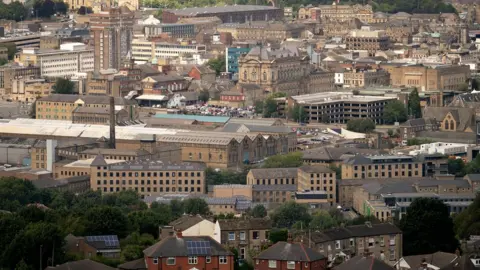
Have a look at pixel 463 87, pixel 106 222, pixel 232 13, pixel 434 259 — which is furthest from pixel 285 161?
pixel 232 13

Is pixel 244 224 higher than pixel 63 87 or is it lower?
higher

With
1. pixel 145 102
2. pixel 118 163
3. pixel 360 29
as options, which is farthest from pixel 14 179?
pixel 360 29

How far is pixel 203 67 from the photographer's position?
273ft

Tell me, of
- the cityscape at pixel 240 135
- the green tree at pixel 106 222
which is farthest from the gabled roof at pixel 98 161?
the green tree at pixel 106 222

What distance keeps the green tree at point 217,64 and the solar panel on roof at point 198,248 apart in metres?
49.2

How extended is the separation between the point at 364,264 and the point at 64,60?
173 feet

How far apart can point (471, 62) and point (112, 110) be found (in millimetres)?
25014

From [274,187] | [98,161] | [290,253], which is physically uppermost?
[290,253]

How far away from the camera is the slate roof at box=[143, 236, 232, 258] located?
3444cm

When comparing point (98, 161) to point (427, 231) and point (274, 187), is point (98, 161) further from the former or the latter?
point (427, 231)

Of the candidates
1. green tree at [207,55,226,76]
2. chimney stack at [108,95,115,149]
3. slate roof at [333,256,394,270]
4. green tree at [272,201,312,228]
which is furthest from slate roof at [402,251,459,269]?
green tree at [207,55,226,76]

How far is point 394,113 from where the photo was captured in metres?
71.6

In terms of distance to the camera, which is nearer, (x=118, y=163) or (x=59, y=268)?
(x=59, y=268)

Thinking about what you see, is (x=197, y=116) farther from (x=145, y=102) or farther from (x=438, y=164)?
(x=438, y=164)
